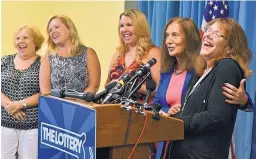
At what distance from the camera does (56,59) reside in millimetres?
3100

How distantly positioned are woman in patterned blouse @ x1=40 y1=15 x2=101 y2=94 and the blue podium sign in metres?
1.17

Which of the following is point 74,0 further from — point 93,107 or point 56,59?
point 93,107

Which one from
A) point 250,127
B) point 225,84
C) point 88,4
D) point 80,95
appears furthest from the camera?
point 88,4

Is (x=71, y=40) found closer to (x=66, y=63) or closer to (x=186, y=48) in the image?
(x=66, y=63)

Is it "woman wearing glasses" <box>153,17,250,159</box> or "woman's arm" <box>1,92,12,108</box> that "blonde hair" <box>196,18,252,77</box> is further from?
"woman's arm" <box>1,92,12,108</box>

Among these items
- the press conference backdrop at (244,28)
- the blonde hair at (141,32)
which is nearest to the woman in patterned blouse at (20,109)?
the blonde hair at (141,32)

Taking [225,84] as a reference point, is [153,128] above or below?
below

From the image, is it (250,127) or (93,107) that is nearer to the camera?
(93,107)

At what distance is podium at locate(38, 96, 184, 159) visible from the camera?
1604 millimetres

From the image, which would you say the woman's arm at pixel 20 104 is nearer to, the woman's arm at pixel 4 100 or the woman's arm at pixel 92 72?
the woman's arm at pixel 4 100

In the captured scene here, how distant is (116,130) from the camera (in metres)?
1.65

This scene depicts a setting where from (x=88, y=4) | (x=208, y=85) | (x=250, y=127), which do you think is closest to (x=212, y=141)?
(x=208, y=85)

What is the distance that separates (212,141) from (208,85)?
26 centimetres

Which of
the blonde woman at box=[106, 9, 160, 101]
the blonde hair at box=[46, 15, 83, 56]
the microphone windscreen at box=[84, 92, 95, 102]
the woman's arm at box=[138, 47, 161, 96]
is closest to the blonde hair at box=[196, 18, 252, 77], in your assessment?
the microphone windscreen at box=[84, 92, 95, 102]
